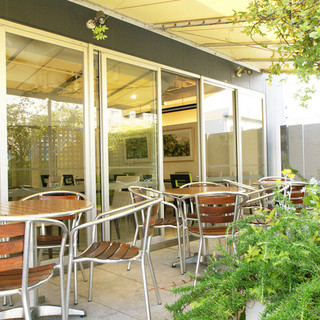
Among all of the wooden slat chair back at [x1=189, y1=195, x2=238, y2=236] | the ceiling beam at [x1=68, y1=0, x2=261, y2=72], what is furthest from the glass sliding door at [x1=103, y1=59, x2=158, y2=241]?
the wooden slat chair back at [x1=189, y1=195, x2=238, y2=236]

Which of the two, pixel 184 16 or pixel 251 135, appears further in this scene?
pixel 251 135

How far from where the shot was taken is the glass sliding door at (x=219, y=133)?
630 centimetres

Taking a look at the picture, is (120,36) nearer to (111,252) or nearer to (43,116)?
(43,116)

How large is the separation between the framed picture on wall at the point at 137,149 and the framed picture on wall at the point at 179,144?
17.5ft

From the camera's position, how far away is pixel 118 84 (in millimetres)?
4676

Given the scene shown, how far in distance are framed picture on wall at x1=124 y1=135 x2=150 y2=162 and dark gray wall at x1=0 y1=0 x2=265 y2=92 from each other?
119 cm

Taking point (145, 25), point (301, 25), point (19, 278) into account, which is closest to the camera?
point (301, 25)

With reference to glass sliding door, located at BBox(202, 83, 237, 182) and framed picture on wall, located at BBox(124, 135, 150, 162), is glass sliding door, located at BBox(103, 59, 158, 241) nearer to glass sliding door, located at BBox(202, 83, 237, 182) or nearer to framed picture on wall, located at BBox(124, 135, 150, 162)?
framed picture on wall, located at BBox(124, 135, 150, 162)

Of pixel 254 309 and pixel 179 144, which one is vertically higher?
pixel 179 144

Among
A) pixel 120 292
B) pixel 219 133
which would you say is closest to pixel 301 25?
pixel 120 292

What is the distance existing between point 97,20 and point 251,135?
453 cm

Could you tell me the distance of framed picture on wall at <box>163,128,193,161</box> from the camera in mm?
10334

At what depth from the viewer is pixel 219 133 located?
668cm

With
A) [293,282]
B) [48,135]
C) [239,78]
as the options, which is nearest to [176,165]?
[239,78]
